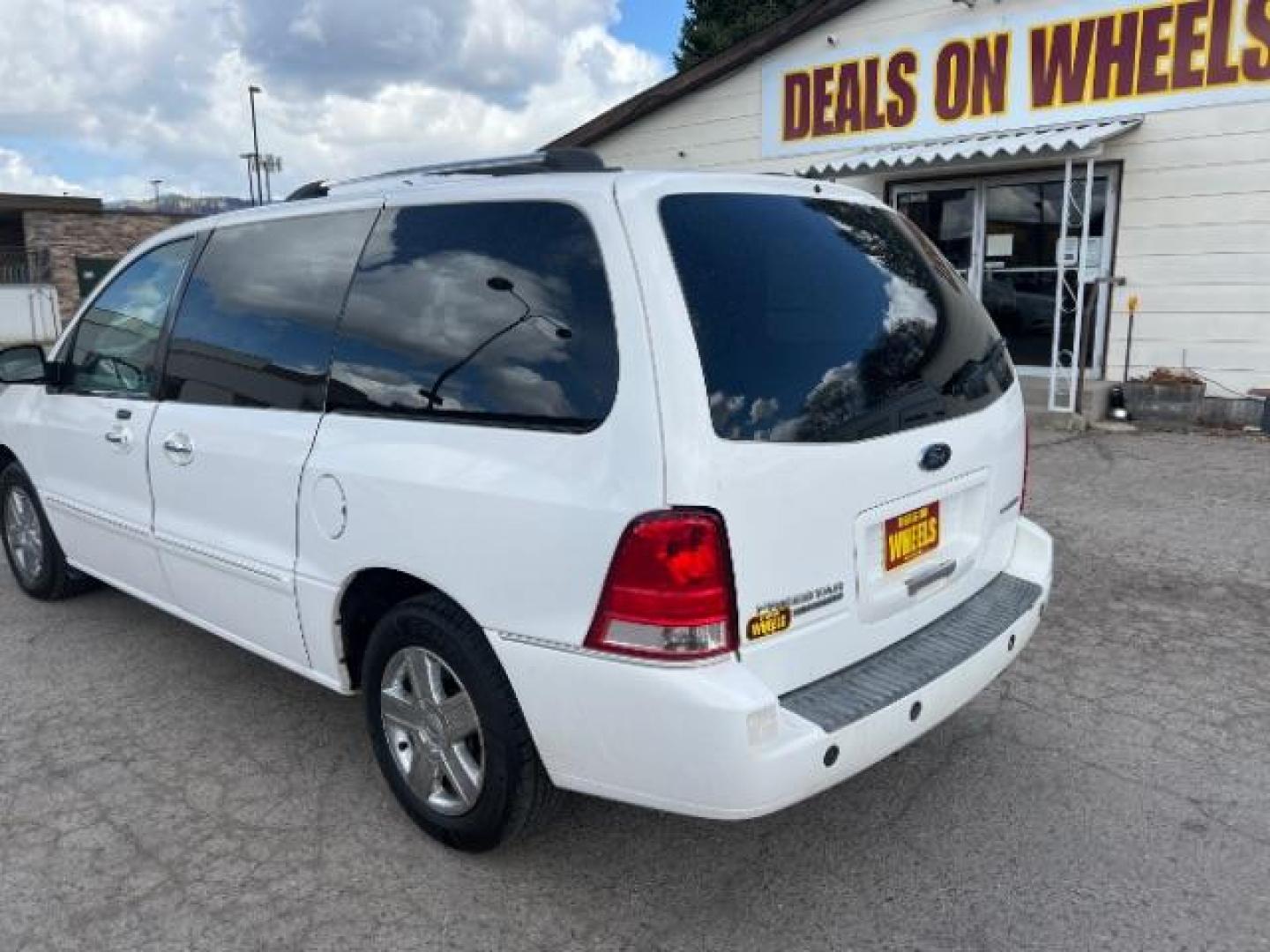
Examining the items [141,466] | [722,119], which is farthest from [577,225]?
[722,119]

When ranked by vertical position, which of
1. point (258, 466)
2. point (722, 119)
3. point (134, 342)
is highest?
point (722, 119)

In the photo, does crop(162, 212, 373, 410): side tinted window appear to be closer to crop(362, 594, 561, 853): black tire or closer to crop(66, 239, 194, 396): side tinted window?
crop(66, 239, 194, 396): side tinted window

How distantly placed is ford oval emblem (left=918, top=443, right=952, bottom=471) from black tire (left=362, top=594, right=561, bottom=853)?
4.06ft

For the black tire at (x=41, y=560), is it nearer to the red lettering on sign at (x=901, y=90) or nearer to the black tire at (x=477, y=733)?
the black tire at (x=477, y=733)

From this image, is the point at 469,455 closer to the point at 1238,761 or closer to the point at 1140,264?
the point at 1238,761

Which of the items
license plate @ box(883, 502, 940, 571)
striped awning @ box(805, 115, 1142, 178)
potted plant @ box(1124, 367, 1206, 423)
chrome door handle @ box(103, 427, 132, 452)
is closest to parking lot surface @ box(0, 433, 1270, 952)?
license plate @ box(883, 502, 940, 571)

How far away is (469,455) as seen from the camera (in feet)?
8.04

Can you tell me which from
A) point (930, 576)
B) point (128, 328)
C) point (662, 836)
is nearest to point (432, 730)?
point (662, 836)

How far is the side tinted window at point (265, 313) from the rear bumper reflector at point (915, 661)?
168 centimetres

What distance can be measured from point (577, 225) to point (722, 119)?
10.5m

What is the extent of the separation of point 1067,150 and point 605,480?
824cm

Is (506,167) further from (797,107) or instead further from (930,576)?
(797,107)

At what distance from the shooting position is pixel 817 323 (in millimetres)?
2496

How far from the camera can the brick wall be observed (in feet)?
84.4
